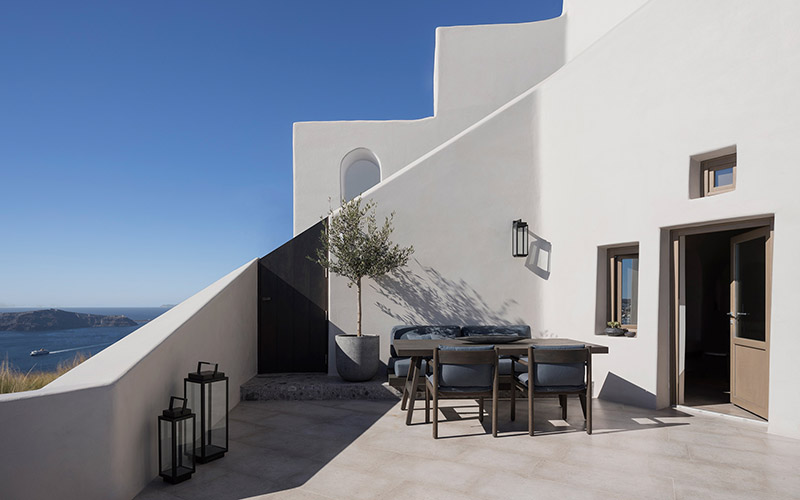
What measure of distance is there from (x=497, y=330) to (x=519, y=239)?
1362 mm

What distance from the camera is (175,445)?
3.10m

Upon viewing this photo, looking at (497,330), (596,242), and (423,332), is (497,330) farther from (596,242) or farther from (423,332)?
(596,242)

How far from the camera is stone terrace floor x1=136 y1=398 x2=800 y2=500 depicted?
302cm

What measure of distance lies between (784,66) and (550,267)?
11.0 ft

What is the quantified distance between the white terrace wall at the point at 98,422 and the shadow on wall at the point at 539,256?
184 inches

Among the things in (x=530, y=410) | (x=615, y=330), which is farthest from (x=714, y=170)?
(x=530, y=410)

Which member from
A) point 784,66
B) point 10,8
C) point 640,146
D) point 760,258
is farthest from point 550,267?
point 10,8

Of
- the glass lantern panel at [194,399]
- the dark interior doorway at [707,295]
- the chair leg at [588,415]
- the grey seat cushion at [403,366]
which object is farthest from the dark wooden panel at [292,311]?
the dark interior doorway at [707,295]

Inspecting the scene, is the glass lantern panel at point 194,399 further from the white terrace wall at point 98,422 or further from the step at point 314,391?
the step at point 314,391

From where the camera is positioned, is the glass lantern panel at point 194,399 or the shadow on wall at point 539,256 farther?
the shadow on wall at point 539,256

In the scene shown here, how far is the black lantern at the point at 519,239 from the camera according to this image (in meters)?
6.71

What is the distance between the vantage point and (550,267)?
6.63 metres

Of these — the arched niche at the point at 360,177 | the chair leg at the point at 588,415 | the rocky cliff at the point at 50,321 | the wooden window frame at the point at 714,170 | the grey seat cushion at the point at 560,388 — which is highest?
the arched niche at the point at 360,177

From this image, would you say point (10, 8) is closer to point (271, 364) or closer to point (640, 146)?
point (271, 364)
